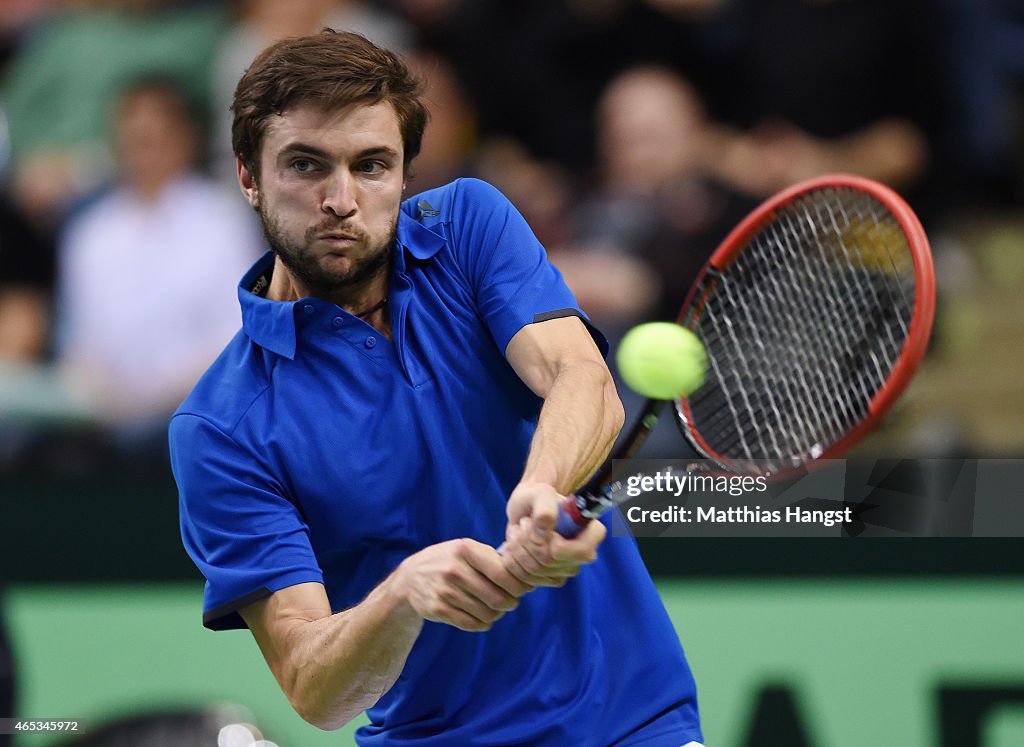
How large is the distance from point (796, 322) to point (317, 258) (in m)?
1.21

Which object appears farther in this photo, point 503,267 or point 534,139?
point 534,139

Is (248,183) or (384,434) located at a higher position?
(248,183)

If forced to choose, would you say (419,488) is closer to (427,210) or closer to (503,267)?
(503,267)

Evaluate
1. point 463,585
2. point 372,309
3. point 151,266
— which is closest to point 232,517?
point 372,309

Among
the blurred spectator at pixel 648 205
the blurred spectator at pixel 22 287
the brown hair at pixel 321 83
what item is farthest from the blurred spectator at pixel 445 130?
the brown hair at pixel 321 83

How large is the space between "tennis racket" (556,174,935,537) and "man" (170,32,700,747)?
488 mm

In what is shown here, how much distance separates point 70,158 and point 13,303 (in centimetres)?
87

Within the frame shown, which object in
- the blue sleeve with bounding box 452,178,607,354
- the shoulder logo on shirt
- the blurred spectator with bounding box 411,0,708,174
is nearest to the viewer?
the blue sleeve with bounding box 452,178,607,354

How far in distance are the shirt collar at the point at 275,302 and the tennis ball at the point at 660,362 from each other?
23.0 inches

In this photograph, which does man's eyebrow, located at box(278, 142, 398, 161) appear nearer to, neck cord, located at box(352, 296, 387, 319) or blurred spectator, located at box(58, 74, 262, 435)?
neck cord, located at box(352, 296, 387, 319)

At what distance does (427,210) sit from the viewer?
3.12 metres

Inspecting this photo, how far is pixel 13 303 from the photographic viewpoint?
20.4 ft

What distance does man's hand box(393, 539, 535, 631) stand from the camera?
7.97 feet

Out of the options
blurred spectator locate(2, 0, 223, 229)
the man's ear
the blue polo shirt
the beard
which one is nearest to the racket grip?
the blue polo shirt
